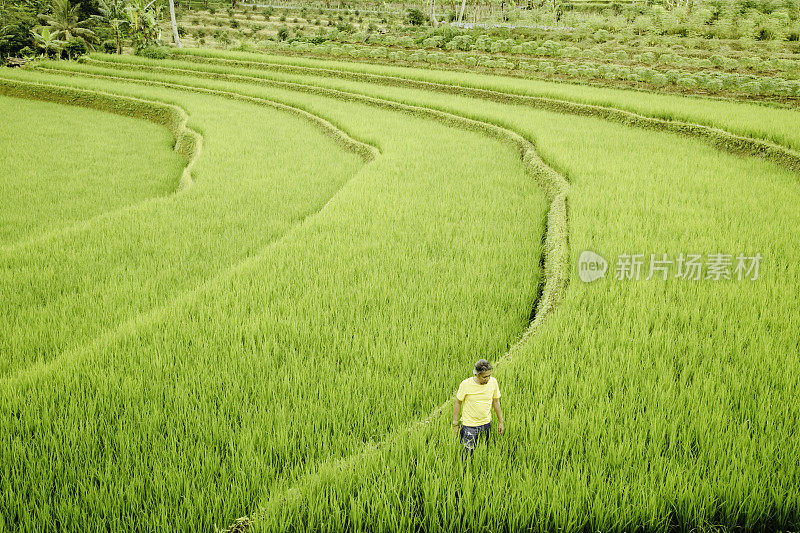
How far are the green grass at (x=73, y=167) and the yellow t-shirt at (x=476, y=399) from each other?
547 cm

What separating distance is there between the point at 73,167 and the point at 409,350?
817 centimetres

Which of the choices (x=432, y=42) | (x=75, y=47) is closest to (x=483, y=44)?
(x=432, y=42)

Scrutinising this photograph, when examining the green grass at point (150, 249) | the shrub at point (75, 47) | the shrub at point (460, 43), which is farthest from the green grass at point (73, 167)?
the shrub at point (460, 43)

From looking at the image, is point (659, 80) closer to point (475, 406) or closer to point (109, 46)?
point (475, 406)

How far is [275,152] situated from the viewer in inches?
329

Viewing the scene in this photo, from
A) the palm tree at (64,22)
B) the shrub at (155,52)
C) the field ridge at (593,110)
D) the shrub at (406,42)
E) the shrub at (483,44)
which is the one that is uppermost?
the palm tree at (64,22)

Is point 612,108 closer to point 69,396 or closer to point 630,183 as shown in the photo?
point 630,183

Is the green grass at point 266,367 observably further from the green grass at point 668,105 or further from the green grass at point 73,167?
the green grass at point 668,105

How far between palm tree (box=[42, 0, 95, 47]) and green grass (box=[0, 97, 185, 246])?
13.3 m

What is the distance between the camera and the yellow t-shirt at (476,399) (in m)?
1.68

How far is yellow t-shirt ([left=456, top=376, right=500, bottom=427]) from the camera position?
168 cm

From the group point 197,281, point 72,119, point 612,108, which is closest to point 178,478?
point 197,281

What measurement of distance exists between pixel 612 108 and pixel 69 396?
10.4 m

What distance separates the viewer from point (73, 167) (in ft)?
26.6
